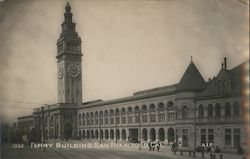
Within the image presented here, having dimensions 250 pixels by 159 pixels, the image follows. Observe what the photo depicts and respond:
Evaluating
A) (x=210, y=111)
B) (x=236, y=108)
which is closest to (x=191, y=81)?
(x=210, y=111)

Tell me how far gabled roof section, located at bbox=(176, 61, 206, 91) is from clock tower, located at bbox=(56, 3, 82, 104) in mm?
3073

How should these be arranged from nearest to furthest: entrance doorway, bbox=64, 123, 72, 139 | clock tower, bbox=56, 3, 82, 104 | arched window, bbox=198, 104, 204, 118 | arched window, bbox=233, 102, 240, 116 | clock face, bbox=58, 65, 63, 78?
1. arched window, bbox=233, 102, 240, 116
2. clock tower, bbox=56, 3, 82, 104
3. arched window, bbox=198, 104, 204, 118
4. clock face, bbox=58, 65, 63, 78
5. entrance doorway, bbox=64, 123, 72, 139

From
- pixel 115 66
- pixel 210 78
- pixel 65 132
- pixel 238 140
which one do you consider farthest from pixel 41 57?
pixel 238 140

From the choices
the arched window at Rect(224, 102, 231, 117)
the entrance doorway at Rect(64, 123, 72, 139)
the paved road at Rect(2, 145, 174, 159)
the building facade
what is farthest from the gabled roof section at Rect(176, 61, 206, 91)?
the entrance doorway at Rect(64, 123, 72, 139)

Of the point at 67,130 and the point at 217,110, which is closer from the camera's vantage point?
the point at 217,110

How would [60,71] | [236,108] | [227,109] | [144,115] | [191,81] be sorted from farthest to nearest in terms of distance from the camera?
1. [144,115]
2. [60,71]
3. [191,81]
4. [227,109]
5. [236,108]

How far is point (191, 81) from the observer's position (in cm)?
1098

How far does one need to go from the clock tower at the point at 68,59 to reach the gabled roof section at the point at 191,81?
3.07m

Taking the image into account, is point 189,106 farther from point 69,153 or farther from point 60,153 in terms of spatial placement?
point 60,153

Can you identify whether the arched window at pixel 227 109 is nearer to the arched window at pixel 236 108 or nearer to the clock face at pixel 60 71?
the arched window at pixel 236 108

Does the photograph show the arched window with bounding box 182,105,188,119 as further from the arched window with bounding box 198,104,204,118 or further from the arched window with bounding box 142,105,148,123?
the arched window with bounding box 142,105,148,123

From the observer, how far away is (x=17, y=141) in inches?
438

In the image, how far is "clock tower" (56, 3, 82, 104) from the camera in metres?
10.7

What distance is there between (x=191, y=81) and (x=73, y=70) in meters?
3.35
